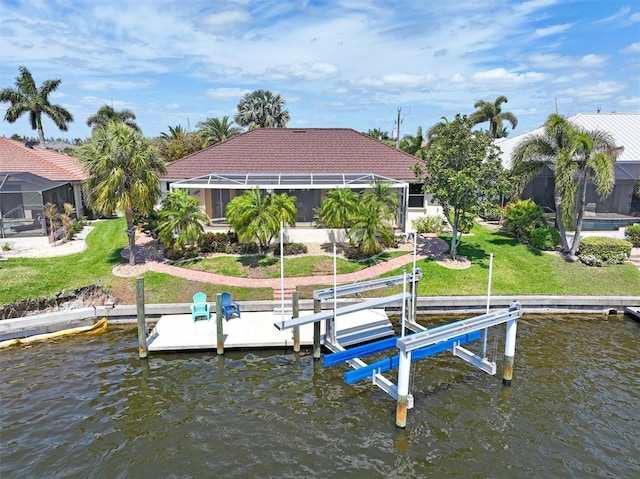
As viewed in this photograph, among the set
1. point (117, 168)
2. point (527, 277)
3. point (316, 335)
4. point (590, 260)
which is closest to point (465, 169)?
point (527, 277)

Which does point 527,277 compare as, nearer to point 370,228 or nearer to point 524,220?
point 524,220

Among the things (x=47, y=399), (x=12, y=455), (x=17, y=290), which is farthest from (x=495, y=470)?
(x=17, y=290)

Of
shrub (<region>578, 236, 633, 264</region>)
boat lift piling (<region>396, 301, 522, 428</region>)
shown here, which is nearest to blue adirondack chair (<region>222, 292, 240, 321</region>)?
boat lift piling (<region>396, 301, 522, 428</region>)

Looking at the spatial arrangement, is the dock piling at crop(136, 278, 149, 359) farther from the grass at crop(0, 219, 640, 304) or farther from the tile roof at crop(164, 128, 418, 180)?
the tile roof at crop(164, 128, 418, 180)

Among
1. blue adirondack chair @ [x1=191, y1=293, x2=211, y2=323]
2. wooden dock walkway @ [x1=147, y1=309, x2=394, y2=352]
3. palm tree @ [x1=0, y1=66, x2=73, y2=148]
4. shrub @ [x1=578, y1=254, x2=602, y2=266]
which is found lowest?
wooden dock walkway @ [x1=147, y1=309, x2=394, y2=352]

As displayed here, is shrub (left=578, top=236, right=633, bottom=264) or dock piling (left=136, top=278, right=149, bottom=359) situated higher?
shrub (left=578, top=236, right=633, bottom=264)

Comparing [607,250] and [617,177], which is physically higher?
[617,177]

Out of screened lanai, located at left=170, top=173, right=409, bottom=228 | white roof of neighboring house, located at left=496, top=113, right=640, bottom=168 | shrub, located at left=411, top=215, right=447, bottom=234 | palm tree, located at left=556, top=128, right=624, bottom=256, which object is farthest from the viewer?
white roof of neighboring house, located at left=496, top=113, right=640, bottom=168
